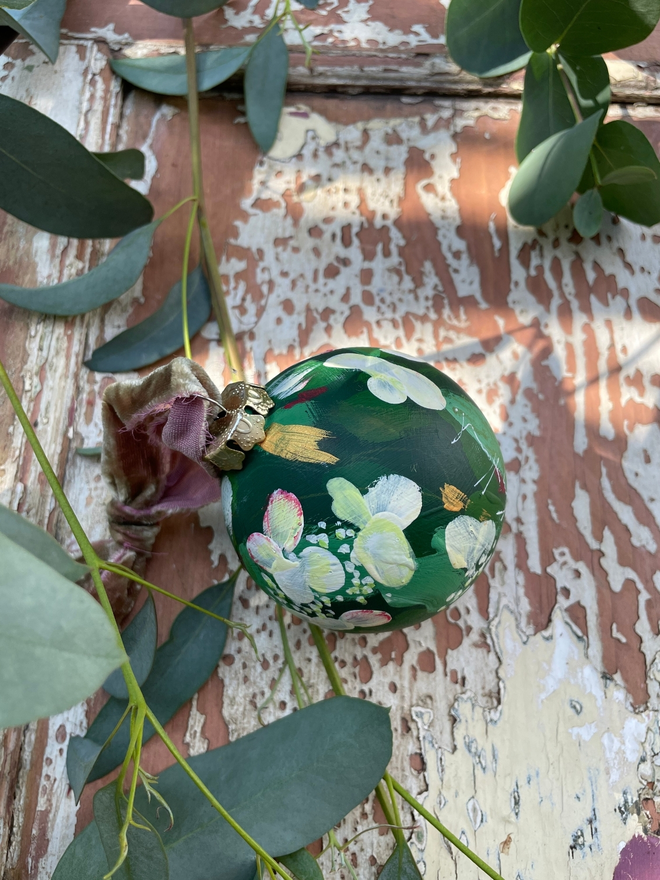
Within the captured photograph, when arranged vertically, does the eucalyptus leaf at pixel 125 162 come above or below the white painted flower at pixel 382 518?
above

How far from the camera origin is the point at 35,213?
0.63 meters

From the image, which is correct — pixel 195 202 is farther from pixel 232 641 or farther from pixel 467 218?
pixel 232 641

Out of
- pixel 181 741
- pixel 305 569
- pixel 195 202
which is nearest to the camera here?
pixel 305 569

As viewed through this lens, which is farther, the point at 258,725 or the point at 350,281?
the point at 350,281

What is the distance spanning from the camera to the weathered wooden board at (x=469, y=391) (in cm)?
55

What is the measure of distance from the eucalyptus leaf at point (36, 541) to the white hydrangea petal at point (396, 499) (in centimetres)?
19

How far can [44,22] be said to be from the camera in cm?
69

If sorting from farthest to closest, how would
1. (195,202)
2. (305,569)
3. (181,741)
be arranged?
(195,202)
(181,741)
(305,569)

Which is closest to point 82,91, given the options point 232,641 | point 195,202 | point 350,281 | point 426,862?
point 195,202

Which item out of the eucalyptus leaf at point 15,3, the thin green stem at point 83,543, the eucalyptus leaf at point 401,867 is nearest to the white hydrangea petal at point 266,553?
the thin green stem at point 83,543

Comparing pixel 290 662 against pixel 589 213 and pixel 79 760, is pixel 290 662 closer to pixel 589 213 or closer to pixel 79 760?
pixel 79 760

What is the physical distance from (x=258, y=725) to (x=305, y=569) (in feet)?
0.62

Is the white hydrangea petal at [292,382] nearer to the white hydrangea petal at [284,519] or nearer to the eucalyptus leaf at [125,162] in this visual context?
the white hydrangea petal at [284,519]

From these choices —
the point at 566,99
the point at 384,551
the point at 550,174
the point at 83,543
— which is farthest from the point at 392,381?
the point at 566,99
